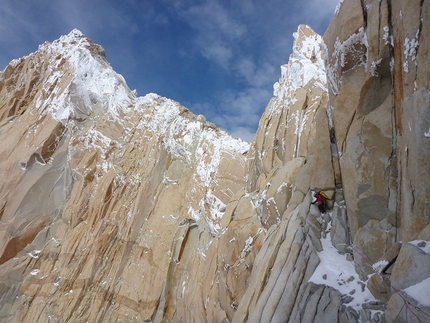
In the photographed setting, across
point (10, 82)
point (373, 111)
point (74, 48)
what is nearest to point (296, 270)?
point (373, 111)

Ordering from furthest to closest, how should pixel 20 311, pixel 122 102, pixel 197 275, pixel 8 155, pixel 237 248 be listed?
pixel 122 102
pixel 8 155
pixel 20 311
pixel 197 275
pixel 237 248

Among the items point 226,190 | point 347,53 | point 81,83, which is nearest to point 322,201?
point 347,53

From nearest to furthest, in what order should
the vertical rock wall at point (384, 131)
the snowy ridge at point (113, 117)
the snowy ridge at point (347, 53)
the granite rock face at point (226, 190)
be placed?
the vertical rock wall at point (384, 131), the granite rock face at point (226, 190), the snowy ridge at point (347, 53), the snowy ridge at point (113, 117)

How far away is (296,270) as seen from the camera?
43.1 feet

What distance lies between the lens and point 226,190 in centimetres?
3691

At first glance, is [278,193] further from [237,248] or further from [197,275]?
[197,275]

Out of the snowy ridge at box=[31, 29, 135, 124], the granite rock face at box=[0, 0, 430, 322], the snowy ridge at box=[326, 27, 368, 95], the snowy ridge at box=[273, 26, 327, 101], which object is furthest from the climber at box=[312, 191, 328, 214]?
the snowy ridge at box=[31, 29, 135, 124]

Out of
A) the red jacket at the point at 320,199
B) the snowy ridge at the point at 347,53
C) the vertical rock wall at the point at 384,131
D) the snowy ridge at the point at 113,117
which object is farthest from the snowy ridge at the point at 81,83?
the vertical rock wall at the point at 384,131

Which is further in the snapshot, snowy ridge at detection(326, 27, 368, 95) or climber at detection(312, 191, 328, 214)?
climber at detection(312, 191, 328, 214)

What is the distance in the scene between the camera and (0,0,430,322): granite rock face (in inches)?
426

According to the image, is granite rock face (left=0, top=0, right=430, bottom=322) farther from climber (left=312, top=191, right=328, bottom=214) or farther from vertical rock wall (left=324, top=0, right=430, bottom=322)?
climber (left=312, top=191, right=328, bottom=214)

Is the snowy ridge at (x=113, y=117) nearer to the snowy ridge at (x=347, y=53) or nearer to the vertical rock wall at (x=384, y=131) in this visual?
the snowy ridge at (x=347, y=53)

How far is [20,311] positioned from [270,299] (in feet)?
97.4

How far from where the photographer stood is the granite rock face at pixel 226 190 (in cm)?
1083
